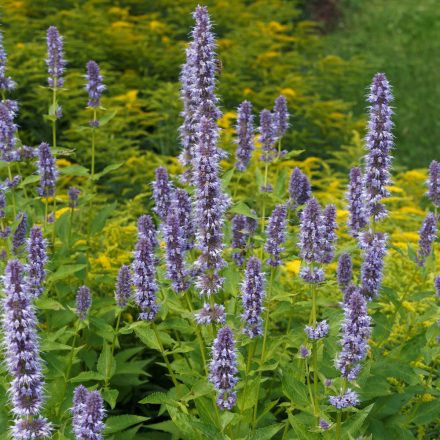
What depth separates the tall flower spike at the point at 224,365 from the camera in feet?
10.2

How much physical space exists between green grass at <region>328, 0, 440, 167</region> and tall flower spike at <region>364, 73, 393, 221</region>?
705 cm

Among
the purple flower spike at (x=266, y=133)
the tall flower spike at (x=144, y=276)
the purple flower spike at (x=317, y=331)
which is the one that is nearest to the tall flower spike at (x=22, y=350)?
the tall flower spike at (x=144, y=276)

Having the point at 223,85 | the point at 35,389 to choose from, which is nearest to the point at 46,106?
the point at 223,85

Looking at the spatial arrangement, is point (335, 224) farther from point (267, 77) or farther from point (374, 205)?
point (267, 77)

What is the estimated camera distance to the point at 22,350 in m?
2.83

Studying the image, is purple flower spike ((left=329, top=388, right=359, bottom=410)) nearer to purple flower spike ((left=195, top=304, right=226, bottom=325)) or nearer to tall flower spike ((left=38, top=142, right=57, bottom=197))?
purple flower spike ((left=195, top=304, right=226, bottom=325))

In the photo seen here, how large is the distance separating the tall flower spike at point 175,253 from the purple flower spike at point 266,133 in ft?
3.87

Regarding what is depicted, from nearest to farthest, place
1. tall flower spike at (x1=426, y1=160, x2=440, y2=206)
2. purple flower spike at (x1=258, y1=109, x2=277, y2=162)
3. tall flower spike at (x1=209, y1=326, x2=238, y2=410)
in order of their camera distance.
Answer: tall flower spike at (x1=209, y1=326, x2=238, y2=410) → tall flower spike at (x1=426, y1=160, x2=440, y2=206) → purple flower spike at (x1=258, y1=109, x2=277, y2=162)

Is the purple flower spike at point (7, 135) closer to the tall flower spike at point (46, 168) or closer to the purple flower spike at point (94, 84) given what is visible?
the tall flower spike at point (46, 168)

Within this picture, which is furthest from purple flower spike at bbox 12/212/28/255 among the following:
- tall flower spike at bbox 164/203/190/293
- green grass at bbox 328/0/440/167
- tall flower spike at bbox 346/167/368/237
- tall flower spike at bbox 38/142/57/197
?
green grass at bbox 328/0/440/167

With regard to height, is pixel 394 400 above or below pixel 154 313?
below

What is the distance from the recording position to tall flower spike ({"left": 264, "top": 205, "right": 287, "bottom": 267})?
372 centimetres

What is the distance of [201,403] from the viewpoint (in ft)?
12.4

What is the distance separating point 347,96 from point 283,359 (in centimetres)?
862
